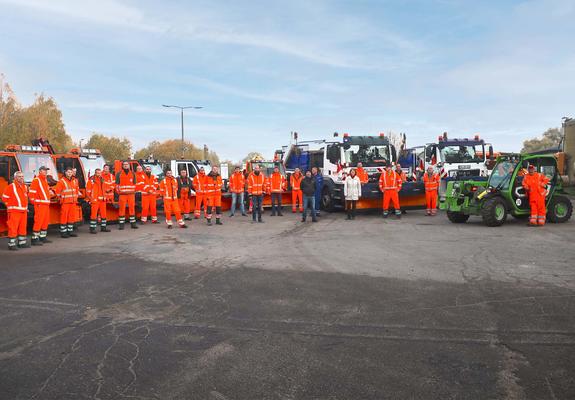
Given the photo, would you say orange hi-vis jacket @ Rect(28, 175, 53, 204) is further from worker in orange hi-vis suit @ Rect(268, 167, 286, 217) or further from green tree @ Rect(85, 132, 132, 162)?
green tree @ Rect(85, 132, 132, 162)

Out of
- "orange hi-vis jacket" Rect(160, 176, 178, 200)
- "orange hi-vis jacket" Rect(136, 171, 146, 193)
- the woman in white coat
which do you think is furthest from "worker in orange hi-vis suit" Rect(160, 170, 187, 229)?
the woman in white coat

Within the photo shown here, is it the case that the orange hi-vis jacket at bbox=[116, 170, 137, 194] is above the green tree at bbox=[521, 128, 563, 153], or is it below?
below

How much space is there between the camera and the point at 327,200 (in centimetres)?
1797

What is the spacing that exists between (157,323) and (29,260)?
5.13m

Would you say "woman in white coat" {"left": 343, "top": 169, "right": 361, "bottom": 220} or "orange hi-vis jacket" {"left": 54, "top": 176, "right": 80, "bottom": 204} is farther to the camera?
"woman in white coat" {"left": 343, "top": 169, "right": 361, "bottom": 220}

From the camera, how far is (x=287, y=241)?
11.2 metres

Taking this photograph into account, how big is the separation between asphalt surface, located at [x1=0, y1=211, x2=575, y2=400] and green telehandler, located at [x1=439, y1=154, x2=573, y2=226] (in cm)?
300

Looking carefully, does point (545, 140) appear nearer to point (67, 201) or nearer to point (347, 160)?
point (347, 160)

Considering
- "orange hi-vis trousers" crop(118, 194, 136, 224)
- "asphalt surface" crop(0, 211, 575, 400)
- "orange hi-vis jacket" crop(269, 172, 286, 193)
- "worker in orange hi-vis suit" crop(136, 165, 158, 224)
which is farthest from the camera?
"orange hi-vis jacket" crop(269, 172, 286, 193)

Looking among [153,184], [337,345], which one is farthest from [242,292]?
[153,184]

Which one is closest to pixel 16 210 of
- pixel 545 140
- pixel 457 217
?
pixel 457 217

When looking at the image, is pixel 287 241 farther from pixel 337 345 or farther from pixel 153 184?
pixel 337 345

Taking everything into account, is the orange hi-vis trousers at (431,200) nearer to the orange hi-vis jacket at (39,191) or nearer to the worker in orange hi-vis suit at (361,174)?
the worker in orange hi-vis suit at (361,174)

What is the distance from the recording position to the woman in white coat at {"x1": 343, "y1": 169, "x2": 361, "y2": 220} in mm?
15719
